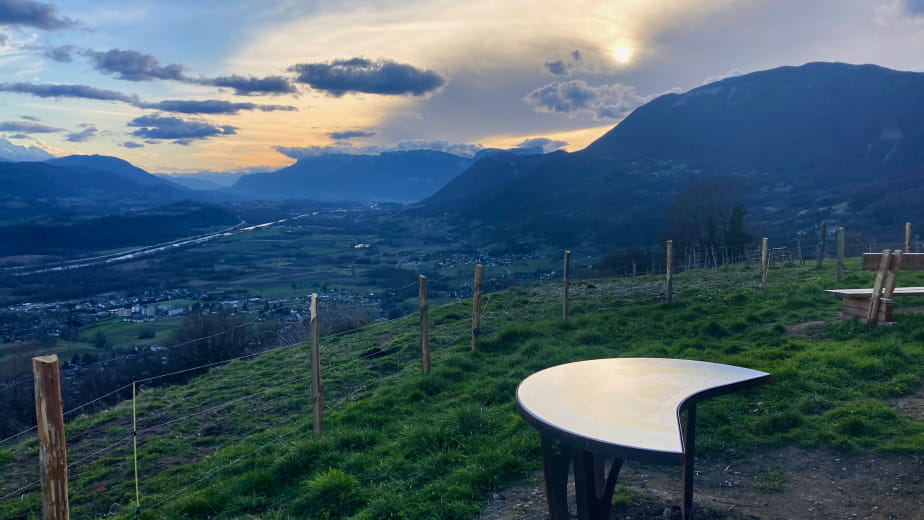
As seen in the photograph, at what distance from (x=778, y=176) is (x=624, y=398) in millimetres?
158686

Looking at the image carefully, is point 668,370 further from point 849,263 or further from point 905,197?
point 905,197

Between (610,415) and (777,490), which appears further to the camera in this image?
(777,490)

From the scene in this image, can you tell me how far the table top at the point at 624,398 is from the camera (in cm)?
384

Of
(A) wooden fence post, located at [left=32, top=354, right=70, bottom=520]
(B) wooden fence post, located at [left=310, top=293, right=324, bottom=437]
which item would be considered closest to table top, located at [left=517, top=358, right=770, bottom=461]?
(B) wooden fence post, located at [left=310, top=293, right=324, bottom=437]

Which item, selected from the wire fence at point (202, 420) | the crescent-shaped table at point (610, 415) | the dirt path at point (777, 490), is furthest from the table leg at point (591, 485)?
the wire fence at point (202, 420)

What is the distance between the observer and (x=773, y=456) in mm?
6656

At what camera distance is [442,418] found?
8117 millimetres

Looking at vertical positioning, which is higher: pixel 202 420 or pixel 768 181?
pixel 768 181

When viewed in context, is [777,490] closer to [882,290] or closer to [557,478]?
[557,478]

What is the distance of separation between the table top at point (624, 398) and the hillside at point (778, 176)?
61362 millimetres

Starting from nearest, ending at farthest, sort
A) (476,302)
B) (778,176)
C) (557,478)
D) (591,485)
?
(591,485)
(557,478)
(476,302)
(778,176)

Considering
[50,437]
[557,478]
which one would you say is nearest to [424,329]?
[557,478]

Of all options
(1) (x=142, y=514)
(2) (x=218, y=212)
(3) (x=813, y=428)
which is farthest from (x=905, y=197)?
(2) (x=218, y=212)

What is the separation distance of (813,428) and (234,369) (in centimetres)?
1487
